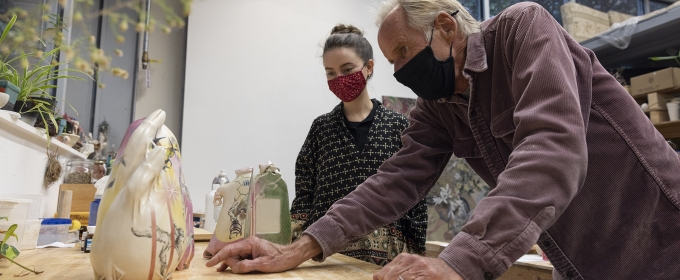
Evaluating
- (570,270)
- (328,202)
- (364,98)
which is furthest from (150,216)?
(364,98)

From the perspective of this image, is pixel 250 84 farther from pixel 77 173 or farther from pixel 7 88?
pixel 7 88

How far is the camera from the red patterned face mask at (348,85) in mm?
1807

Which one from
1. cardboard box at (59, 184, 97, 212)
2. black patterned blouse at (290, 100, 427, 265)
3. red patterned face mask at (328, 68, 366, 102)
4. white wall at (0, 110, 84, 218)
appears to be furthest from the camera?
cardboard box at (59, 184, 97, 212)

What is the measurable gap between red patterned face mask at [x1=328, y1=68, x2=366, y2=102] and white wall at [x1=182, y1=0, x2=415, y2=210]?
1771 mm

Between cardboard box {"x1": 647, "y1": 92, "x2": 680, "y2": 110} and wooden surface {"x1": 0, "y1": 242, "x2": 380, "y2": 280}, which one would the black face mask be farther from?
cardboard box {"x1": 647, "y1": 92, "x2": 680, "y2": 110}

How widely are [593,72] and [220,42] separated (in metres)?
3.14

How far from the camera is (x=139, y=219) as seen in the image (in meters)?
0.64

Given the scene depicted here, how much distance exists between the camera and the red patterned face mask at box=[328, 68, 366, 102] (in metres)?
1.81

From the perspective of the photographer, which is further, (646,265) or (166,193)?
(646,265)

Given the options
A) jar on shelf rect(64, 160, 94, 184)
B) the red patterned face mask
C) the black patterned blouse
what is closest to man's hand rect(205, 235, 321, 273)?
the black patterned blouse

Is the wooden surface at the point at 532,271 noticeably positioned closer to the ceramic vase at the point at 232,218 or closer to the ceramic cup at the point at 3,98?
the ceramic vase at the point at 232,218

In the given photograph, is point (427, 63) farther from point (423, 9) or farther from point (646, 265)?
point (646, 265)

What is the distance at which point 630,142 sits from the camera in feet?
2.81

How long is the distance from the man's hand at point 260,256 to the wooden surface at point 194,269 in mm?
16
